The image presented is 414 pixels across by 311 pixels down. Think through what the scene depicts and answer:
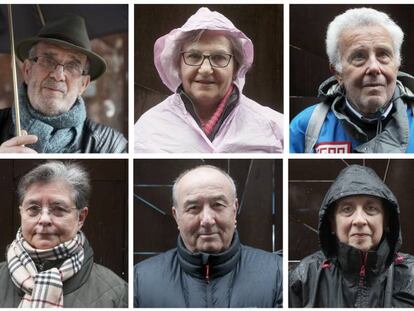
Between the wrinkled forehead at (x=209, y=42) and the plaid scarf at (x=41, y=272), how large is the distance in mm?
1011

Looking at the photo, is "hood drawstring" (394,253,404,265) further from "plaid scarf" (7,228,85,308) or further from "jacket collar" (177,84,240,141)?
"plaid scarf" (7,228,85,308)

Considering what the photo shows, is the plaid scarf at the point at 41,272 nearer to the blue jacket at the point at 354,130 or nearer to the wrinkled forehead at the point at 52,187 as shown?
the wrinkled forehead at the point at 52,187

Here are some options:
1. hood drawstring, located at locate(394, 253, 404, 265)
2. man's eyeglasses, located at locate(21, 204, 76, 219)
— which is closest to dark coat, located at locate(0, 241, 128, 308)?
man's eyeglasses, located at locate(21, 204, 76, 219)

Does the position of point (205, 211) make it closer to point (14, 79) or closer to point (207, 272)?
point (207, 272)

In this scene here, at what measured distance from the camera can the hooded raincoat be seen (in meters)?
6.25

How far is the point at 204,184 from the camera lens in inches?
245

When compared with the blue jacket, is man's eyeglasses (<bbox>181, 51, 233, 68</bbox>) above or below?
above

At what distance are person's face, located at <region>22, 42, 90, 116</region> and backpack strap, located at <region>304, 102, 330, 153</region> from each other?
3.35 ft

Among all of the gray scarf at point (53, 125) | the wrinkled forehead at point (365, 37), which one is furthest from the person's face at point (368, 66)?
the gray scarf at point (53, 125)

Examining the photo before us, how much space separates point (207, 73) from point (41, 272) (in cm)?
114

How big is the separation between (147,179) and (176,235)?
0.92ft

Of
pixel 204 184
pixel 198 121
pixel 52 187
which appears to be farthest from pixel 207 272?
pixel 52 187

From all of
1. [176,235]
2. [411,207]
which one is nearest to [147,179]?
[176,235]

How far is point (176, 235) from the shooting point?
247 inches
